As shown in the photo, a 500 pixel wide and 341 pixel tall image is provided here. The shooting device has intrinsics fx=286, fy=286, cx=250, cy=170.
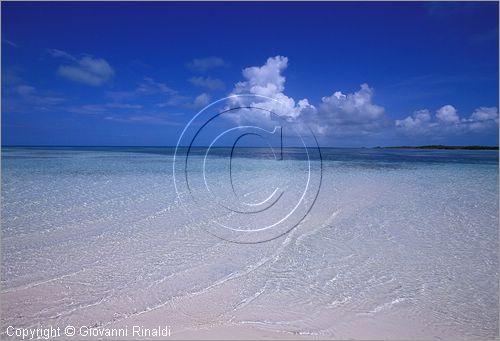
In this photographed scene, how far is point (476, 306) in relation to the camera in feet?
14.1

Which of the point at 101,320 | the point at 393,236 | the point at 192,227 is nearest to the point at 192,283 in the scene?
the point at 101,320

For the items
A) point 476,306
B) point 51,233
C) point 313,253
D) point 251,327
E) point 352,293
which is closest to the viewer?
point 251,327

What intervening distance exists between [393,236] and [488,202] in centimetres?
725

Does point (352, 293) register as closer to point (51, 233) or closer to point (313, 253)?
point (313, 253)

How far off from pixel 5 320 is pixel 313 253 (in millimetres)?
5186

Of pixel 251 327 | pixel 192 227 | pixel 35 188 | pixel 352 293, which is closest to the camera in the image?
pixel 251 327

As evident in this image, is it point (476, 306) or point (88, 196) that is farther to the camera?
point (88, 196)

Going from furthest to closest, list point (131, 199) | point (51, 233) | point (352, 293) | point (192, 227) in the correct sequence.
→ point (131, 199)
point (192, 227)
point (51, 233)
point (352, 293)

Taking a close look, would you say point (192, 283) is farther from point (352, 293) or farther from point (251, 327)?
point (352, 293)

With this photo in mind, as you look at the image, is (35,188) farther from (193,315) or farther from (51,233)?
(193,315)

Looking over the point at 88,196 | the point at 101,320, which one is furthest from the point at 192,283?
the point at 88,196

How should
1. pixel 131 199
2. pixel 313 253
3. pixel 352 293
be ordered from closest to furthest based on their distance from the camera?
pixel 352 293 < pixel 313 253 < pixel 131 199

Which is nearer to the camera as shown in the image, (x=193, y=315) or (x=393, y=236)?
(x=193, y=315)

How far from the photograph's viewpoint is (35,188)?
13.0 metres
